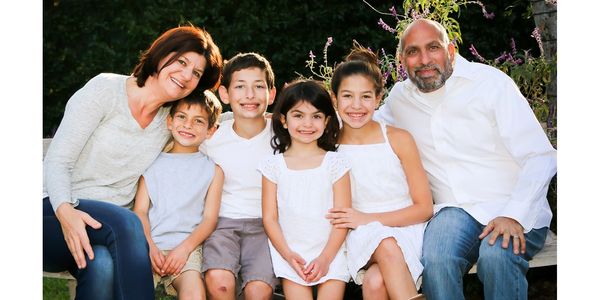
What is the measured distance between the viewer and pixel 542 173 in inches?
132

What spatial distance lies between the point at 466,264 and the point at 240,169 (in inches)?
40.7

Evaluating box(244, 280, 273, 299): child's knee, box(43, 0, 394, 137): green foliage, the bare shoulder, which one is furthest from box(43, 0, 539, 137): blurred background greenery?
box(244, 280, 273, 299): child's knee

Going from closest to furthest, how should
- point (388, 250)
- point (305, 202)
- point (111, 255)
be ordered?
point (111, 255) < point (388, 250) < point (305, 202)

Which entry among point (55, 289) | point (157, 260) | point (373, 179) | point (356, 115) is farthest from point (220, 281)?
point (55, 289)

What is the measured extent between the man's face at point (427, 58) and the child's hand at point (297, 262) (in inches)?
35.4

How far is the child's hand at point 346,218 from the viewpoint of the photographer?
3303mm

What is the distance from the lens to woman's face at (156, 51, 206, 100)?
347 centimetres

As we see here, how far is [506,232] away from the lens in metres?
3.19

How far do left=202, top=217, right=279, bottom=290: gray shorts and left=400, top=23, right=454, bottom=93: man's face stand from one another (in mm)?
914

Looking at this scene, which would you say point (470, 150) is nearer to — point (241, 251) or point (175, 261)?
point (241, 251)

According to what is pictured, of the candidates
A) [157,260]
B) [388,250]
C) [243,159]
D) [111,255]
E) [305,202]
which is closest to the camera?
[111,255]

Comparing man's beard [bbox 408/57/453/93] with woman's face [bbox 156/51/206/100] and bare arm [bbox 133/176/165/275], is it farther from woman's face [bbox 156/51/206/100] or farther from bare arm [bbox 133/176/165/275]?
bare arm [bbox 133/176/165/275]

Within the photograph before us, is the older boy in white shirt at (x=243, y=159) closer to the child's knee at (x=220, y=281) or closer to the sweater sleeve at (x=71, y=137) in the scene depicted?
the child's knee at (x=220, y=281)

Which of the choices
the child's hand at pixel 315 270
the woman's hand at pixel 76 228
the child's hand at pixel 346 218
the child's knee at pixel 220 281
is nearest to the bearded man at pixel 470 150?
the child's hand at pixel 346 218
